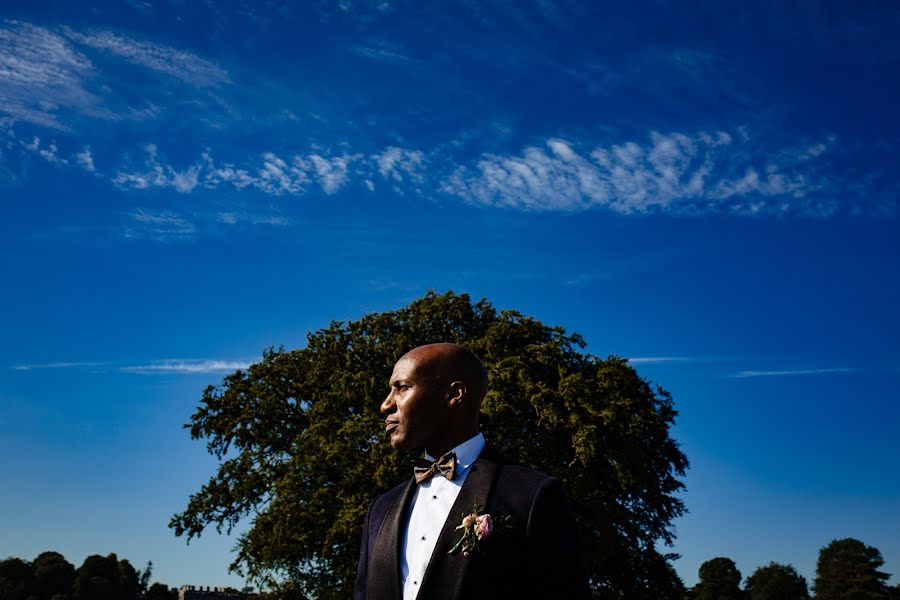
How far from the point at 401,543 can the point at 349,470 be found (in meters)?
22.3

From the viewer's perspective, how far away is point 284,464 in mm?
30172

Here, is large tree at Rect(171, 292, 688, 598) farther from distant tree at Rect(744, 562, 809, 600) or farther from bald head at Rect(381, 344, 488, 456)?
distant tree at Rect(744, 562, 809, 600)

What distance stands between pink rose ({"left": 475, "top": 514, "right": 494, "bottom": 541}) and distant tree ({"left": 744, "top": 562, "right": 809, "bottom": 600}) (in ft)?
336

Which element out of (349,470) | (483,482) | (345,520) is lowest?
(483,482)

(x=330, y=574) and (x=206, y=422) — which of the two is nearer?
(x=330, y=574)

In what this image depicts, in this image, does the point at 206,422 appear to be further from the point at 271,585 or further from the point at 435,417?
the point at 435,417

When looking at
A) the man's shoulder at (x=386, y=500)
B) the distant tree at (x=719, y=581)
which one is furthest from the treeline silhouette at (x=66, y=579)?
the man's shoulder at (x=386, y=500)

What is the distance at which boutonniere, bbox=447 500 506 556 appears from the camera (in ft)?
14.9

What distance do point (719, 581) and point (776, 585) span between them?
6984mm

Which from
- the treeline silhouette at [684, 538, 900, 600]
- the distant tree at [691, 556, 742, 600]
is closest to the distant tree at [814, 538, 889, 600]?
the treeline silhouette at [684, 538, 900, 600]

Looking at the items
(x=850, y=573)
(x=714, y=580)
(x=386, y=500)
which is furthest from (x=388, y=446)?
(x=714, y=580)

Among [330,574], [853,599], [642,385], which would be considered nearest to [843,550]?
[853,599]

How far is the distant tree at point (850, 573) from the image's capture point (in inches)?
3201

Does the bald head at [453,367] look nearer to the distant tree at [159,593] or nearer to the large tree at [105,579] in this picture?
the large tree at [105,579]
